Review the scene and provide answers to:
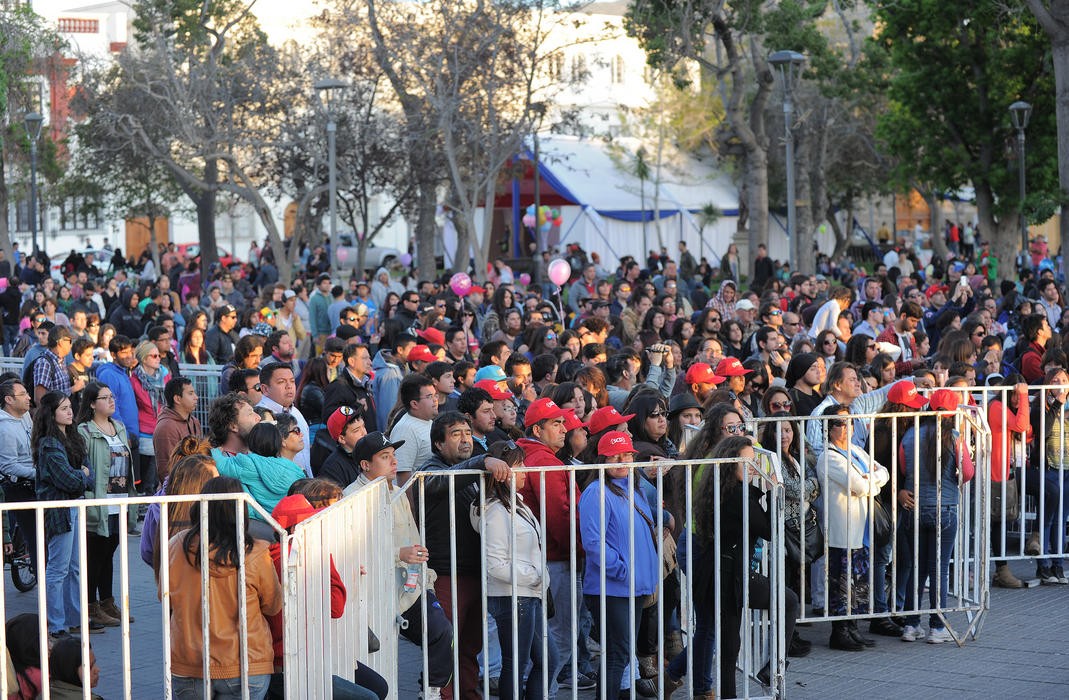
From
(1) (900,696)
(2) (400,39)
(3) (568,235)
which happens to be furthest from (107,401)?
(3) (568,235)

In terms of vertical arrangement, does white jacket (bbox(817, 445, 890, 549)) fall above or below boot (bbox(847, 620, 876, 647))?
above

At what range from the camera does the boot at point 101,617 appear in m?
9.45

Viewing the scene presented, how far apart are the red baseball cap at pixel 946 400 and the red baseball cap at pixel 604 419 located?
2439 mm

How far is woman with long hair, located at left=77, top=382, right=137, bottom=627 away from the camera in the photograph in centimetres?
927

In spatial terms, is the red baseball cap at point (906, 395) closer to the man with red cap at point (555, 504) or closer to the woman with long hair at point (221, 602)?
the man with red cap at point (555, 504)

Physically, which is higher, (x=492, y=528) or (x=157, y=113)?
(x=157, y=113)

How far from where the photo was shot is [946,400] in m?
9.17

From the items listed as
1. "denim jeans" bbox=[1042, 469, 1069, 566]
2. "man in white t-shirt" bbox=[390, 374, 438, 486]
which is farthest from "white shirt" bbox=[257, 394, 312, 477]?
"denim jeans" bbox=[1042, 469, 1069, 566]

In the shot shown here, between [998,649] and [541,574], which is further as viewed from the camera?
[998,649]

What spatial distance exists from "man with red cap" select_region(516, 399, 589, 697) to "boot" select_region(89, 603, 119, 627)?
3155 mm

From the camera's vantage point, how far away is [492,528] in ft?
23.3

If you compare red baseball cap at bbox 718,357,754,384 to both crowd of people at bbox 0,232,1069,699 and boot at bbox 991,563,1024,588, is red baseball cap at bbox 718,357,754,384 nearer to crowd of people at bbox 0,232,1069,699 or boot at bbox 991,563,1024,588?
crowd of people at bbox 0,232,1069,699

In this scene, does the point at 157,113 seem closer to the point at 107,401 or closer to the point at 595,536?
the point at 107,401

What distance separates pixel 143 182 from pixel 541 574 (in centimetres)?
3872
